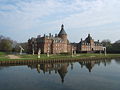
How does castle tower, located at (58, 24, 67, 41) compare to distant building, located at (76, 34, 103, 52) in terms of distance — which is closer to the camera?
castle tower, located at (58, 24, 67, 41)

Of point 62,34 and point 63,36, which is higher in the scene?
point 62,34

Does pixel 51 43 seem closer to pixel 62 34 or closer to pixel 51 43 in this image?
pixel 51 43

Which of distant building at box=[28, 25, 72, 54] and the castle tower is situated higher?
the castle tower

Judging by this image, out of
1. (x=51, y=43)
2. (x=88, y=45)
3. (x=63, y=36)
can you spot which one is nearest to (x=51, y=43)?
(x=51, y=43)

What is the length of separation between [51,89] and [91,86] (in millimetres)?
4469

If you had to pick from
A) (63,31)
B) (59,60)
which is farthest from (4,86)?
(63,31)

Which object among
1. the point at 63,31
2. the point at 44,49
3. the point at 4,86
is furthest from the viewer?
the point at 63,31

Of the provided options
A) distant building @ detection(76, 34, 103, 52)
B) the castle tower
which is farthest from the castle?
distant building @ detection(76, 34, 103, 52)

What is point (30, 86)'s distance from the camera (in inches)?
832

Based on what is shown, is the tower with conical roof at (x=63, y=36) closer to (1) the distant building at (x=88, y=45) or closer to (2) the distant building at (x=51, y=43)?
(2) the distant building at (x=51, y=43)

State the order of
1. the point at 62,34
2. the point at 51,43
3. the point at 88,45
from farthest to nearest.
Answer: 1. the point at 88,45
2. the point at 62,34
3. the point at 51,43

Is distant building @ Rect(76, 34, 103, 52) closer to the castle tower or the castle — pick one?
the castle

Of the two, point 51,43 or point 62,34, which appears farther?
point 62,34

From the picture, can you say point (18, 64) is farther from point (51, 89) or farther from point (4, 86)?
point (51, 89)
